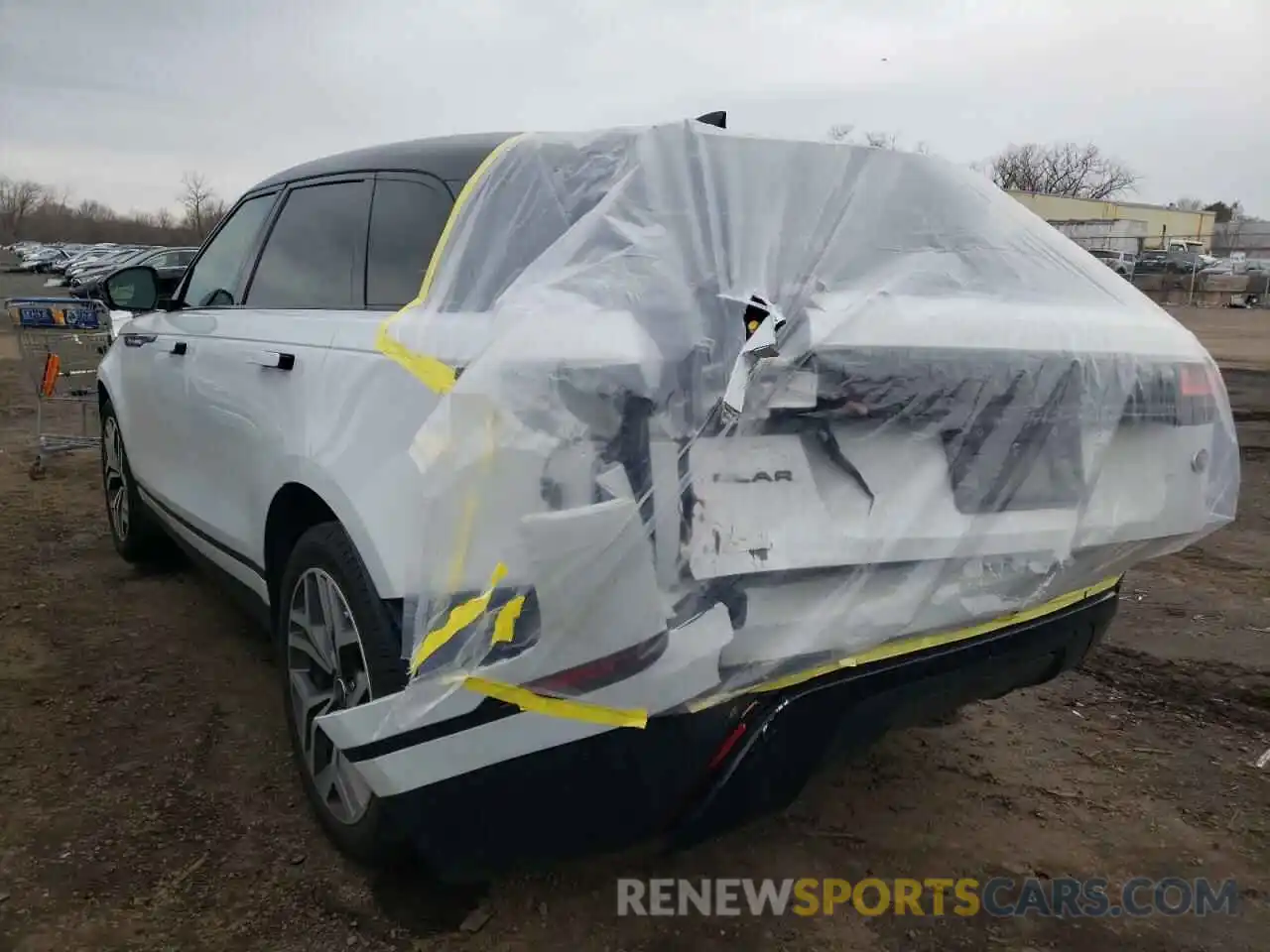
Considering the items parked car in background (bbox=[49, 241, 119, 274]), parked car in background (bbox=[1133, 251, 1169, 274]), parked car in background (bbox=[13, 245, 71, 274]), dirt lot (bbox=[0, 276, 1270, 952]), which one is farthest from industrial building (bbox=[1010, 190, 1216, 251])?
parked car in background (bbox=[13, 245, 71, 274])

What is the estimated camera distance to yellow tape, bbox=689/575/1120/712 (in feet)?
5.66

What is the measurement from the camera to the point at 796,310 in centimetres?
176

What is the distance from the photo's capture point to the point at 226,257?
3.62 meters

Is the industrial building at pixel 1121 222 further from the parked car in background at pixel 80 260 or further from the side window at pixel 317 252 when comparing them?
the parked car in background at pixel 80 260

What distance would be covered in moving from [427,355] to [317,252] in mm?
1234

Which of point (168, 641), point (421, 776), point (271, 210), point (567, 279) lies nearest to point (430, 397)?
point (567, 279)

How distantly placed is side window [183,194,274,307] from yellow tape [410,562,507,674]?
217cm

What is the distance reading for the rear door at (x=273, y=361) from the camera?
2.45 m

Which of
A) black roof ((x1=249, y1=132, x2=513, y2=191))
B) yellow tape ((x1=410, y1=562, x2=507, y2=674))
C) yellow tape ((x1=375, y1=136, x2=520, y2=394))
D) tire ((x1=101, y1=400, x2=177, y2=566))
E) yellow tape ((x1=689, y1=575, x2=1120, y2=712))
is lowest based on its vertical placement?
tire ((x1=101, y1=400, x2=177, y2=566))

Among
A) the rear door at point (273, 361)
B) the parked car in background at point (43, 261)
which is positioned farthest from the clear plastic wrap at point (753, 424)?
the parked car in background at point (43, 261)

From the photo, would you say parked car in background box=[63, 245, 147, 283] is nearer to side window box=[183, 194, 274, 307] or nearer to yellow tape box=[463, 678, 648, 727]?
side window box=[183, 194, 274, 307]

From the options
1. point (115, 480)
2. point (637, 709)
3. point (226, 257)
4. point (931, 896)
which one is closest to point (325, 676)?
point (637, 709)

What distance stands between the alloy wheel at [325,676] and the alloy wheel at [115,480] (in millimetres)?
2445

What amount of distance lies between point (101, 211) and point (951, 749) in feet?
376
